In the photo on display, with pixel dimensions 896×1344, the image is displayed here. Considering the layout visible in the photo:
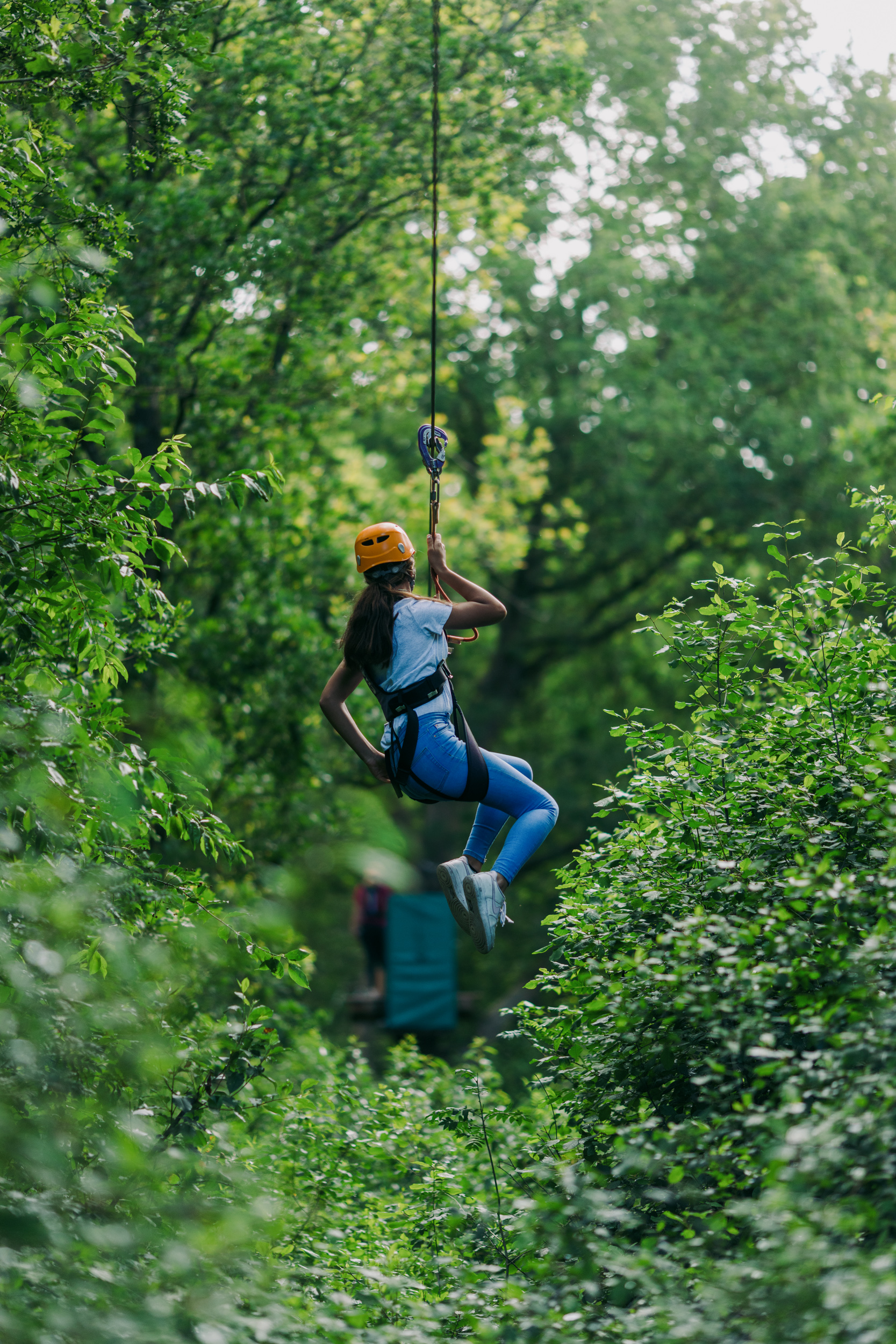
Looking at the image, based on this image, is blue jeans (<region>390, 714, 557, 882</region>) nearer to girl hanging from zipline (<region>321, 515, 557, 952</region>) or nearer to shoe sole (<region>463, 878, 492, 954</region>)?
girl hanging from zipline (<region>321, 515, 557, 952</region>)

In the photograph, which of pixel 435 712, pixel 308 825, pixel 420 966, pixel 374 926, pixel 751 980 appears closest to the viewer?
pixel 751 980

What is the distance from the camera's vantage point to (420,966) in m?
18.1

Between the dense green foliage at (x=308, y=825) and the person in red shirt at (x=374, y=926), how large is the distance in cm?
497

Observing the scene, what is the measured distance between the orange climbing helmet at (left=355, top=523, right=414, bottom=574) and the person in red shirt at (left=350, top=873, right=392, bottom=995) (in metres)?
13.5

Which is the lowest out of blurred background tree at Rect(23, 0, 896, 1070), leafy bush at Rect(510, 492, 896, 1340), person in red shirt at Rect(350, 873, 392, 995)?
leafy bush at Rect(510, 492, 896, 1340)

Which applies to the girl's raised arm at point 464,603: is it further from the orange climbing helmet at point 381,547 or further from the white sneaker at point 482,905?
the white sneaker at point 482,905

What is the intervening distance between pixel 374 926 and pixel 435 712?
1442cm

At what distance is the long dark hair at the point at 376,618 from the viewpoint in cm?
566

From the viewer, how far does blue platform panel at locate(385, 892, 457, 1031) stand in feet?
59.0

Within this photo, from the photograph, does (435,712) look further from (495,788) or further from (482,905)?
(482,905)

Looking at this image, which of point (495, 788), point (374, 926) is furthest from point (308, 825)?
point (495, 788)

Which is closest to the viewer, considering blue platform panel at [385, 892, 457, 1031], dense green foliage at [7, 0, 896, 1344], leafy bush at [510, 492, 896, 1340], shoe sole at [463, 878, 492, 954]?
leafy bush at [510, 492, 896, 1340]

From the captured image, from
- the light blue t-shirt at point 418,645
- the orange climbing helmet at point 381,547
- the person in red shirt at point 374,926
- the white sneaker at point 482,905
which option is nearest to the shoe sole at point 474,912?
the white sneaker at point 482,905

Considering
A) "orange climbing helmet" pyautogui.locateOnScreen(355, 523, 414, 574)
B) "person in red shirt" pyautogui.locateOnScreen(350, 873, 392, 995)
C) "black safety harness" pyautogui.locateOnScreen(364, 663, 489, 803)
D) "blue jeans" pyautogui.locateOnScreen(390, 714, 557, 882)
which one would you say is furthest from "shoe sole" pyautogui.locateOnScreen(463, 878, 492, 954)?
"person in red shirt" pyautogui.locateOnScreen(350, 873, 392, 995)
